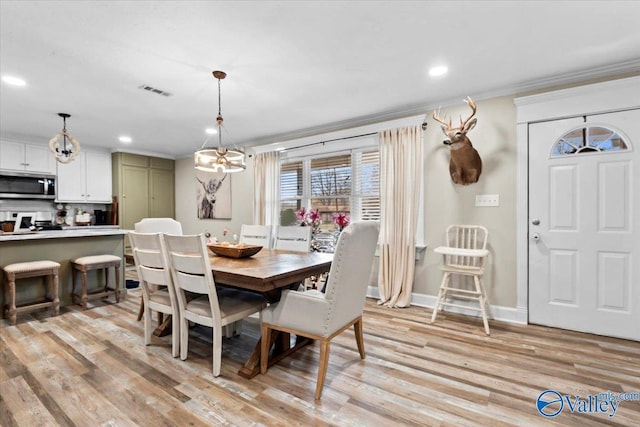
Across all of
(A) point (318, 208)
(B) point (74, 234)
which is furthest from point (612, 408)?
(B) point (74, 234)

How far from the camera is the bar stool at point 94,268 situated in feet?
11.8

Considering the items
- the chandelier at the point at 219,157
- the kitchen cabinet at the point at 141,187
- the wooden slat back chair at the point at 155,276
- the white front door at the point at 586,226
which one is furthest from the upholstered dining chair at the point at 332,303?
the kitchen cabinet at the point at 141,187

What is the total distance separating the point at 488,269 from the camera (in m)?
3.26

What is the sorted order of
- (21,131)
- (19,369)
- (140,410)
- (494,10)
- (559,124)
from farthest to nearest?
1. (21,131)
2. (559,124)
3. (19,369)
4. (494,10)
5. (140,410)

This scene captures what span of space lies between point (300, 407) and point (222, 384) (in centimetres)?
58

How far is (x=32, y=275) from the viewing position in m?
3.24

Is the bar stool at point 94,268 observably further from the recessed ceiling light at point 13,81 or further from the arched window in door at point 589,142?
the arched window in door at point 589,142

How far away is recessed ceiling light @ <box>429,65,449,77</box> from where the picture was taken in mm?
2678

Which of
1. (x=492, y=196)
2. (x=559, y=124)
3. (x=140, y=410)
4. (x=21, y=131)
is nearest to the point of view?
(x=140, y=410)

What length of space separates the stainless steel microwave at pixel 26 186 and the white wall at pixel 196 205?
2.11 meters

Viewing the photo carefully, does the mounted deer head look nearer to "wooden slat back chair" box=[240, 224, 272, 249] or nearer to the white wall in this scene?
"wooden slat back chair" box=[240, 224, 272, 249]

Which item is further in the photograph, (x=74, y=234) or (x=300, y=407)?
(x=74, y=234)

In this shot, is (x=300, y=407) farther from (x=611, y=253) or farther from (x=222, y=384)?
(x=611, y=253)

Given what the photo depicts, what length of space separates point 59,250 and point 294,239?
9.57ft
